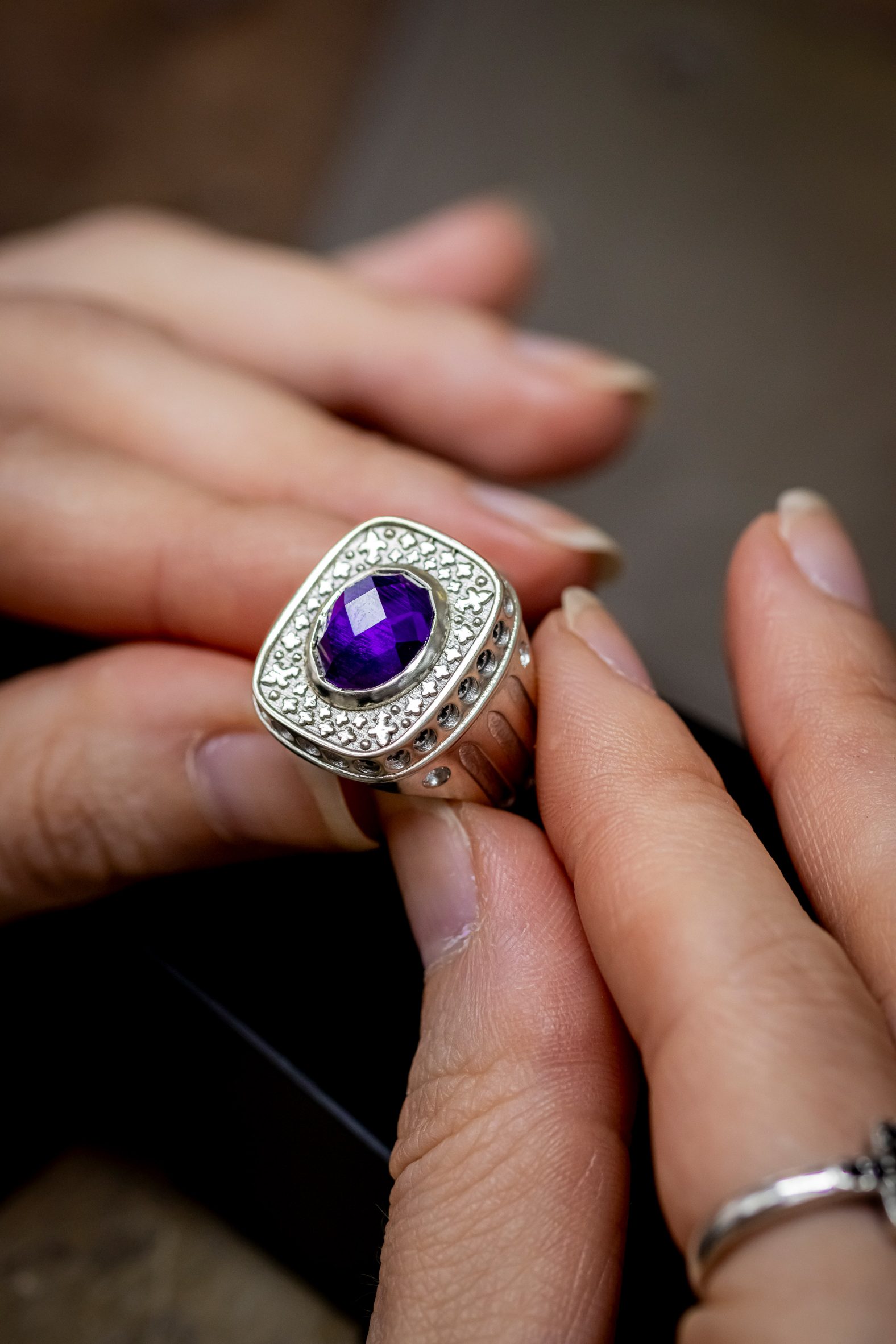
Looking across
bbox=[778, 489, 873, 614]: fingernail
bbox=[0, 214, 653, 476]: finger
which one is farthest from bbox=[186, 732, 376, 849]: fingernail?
bbox=[0, 214, 653, 476]: finger

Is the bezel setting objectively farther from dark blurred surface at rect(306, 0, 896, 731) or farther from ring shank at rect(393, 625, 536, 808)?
dark blurred surface at rect(306, 0, 896, 731)

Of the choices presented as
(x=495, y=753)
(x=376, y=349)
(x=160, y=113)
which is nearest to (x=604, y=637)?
(x=495, y=753)

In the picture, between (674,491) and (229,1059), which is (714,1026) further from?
(674,491)

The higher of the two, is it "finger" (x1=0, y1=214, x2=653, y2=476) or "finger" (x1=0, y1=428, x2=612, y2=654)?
"finger" (x1=0, y1=214, x2=653, y2=476)

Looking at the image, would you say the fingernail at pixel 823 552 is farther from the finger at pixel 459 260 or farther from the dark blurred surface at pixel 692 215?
the finger at pixel 459 260

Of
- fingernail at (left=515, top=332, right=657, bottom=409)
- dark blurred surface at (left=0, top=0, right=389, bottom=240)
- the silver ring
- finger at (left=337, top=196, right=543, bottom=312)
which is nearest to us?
the silver ring

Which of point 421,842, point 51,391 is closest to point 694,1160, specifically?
point 421,842
